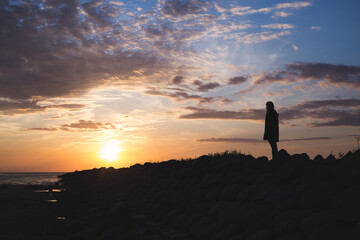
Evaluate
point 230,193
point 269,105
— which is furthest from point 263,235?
point 269,105

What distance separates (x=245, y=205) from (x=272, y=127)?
156 inches

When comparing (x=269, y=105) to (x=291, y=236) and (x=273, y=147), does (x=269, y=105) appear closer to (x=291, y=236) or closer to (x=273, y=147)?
(x=273, y=147)

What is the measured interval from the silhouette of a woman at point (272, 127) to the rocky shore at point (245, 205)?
755 millimetres

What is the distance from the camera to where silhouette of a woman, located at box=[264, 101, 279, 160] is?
10.0m

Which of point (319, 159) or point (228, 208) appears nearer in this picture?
point (228, 208)

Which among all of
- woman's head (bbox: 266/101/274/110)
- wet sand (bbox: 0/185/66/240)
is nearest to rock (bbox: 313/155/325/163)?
woman's head (bbox: 266/101/274/110)

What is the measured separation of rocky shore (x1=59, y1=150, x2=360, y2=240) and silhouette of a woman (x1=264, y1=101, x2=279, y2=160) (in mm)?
755

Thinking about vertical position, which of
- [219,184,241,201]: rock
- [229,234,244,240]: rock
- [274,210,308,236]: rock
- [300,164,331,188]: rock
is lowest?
[229,234,244,240]: rock

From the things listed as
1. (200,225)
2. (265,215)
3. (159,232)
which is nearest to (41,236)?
(159,232)

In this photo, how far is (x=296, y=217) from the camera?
18.0ft

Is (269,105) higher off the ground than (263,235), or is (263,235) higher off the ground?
(269,105)

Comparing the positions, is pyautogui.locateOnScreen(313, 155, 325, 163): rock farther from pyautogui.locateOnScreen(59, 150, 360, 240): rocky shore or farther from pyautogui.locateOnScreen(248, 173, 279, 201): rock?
pyautogui.locateOnScreen(248, 173, 279, 201): rock

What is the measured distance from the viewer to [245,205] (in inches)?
269

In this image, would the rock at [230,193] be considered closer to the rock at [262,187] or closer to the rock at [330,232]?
the rock at [262,187]
